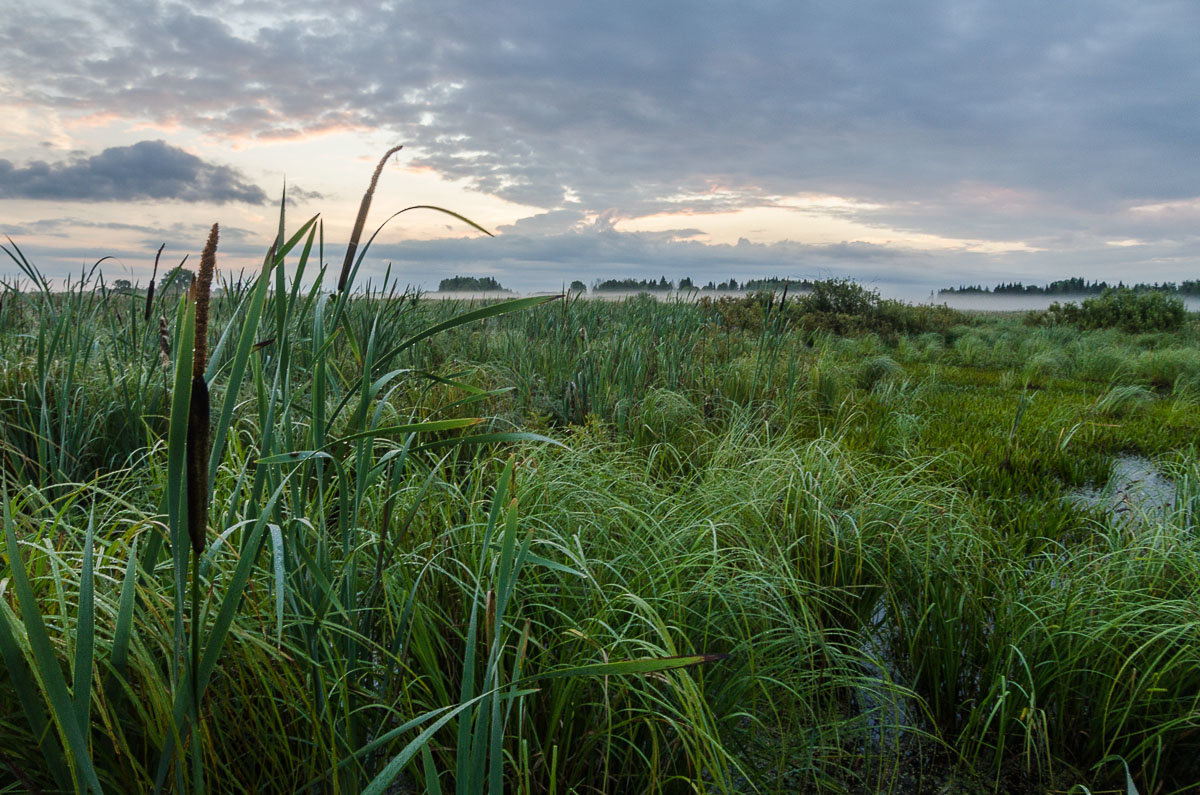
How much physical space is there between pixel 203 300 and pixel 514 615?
1.26 m

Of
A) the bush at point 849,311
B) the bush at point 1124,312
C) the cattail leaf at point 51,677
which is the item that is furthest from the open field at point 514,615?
the bush at point 1124,312

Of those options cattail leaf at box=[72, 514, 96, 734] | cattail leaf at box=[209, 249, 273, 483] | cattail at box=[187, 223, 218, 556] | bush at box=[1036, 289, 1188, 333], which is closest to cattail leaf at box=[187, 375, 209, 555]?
cattail at box=[187, 223, 218, 556]

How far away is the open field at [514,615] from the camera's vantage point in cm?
102

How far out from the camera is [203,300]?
72cm

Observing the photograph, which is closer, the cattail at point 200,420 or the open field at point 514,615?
the cattail at point 200,420

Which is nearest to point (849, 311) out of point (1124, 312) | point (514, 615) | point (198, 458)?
point (1124, 312)

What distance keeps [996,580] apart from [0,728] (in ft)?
9.53

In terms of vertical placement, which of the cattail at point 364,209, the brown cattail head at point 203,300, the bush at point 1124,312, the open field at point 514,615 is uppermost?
the bush at point 1124,312

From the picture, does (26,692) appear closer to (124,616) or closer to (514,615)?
(124,616)

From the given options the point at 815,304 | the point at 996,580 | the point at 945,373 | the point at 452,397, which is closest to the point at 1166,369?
the point at 945,373

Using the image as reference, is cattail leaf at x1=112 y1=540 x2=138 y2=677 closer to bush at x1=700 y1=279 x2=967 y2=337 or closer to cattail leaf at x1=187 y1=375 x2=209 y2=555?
cattail leaf at x1=187 y1=375 x2=209 y2=555

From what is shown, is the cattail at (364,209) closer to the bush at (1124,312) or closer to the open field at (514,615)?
the open field at (514,615)

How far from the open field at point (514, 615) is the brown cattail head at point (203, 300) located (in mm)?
32

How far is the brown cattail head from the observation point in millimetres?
703
